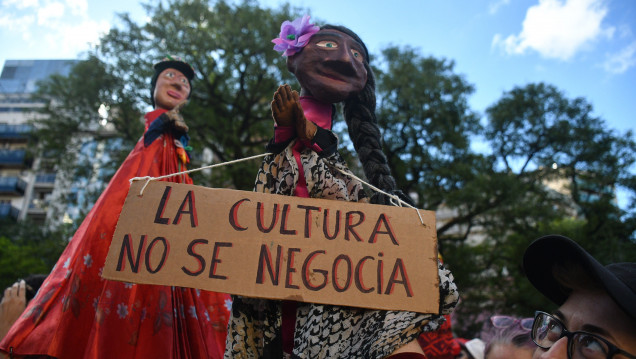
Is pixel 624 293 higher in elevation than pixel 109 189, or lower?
lower

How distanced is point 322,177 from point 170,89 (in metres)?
2.09

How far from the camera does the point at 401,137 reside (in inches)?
456

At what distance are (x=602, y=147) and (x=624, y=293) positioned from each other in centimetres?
1254

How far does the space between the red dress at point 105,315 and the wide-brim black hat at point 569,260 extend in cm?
163

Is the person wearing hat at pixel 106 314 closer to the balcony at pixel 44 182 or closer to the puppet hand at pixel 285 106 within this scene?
the puppet hand at pixel 285 106

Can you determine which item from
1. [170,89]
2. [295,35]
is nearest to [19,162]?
[170,89]

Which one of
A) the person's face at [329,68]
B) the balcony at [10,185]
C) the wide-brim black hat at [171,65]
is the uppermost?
the balcony at [10,185]

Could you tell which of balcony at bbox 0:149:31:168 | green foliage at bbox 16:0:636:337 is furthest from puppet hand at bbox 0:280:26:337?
balcony at bbox 0:149:31:168

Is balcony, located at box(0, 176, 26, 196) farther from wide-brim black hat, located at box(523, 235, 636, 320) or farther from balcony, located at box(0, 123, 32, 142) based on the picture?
wide-brim black hat, located at box(523, 235, 636, 320)

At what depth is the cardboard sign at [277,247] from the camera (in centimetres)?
151

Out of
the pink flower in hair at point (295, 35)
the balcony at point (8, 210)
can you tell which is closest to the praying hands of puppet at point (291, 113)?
the pink flower in hair at point (295, 35)

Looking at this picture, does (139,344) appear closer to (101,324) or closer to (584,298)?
(101,324)

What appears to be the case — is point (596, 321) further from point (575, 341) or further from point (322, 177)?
point (322, 177)

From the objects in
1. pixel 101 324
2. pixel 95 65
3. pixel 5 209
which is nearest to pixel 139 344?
pixel 101 324
